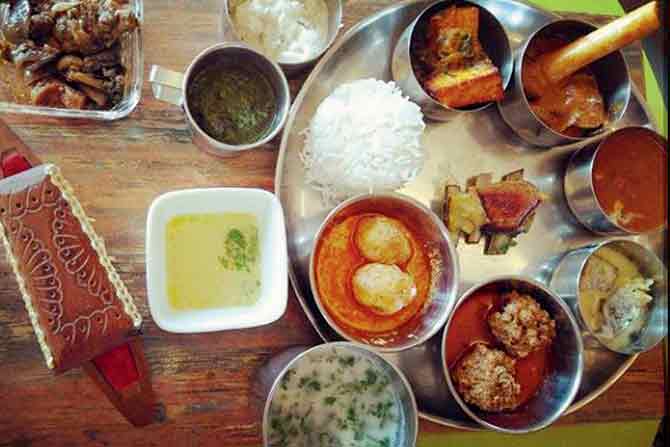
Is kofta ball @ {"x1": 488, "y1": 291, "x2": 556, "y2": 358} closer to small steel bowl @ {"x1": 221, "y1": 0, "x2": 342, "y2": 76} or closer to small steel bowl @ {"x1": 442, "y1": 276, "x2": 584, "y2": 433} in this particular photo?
small steel bowl @ {"x1": 442, "y1": 276, "x2": 584, "y2": 433}

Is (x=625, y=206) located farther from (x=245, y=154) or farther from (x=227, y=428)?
(x=227, y=428)

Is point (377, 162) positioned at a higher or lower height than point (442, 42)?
lower

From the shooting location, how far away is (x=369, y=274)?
Answer: 1.83 metres

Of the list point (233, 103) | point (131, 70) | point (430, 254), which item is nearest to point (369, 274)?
point (430, 254)

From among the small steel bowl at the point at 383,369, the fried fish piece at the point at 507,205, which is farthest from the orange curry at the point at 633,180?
the small steel bowl at the point at 383,369

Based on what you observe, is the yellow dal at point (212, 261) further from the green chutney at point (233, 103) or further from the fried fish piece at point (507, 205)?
the fried fish piece at point (507, 205)

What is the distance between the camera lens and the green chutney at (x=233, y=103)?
5.90 ft

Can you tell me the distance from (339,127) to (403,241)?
38cm

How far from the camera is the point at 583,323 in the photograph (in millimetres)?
1983

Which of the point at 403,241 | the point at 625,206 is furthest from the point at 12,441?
the point at 625,206

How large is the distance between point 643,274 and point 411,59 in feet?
3.38

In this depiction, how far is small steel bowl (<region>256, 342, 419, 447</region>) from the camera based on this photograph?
1604 mm

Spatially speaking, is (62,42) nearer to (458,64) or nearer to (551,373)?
(458,64)

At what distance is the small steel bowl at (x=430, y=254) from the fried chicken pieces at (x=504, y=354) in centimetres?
17
